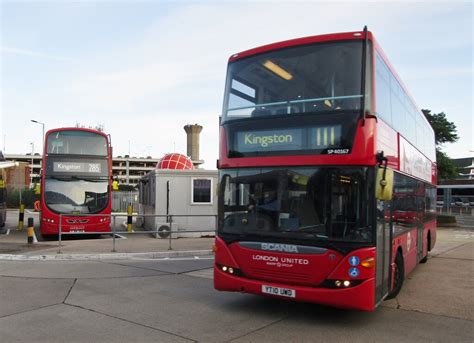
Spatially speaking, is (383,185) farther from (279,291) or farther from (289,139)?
(279,291)

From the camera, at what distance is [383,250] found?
6375 millimetres

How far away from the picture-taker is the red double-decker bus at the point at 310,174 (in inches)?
231

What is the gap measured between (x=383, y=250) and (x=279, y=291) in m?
1.62

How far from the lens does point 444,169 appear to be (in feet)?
113

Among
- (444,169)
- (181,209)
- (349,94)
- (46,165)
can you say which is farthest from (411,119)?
(444,169)

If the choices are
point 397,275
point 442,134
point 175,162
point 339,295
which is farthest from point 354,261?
point 442,134

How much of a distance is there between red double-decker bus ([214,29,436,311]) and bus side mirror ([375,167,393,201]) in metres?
0.01

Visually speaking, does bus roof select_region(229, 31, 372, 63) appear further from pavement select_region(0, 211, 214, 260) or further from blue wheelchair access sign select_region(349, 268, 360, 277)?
pavement select_region(0, 211, 214, 260)

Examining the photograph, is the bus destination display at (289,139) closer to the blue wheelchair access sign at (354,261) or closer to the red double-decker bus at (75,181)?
the blue wheelchair access sign at (354,261)

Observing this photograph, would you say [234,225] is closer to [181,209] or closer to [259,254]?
[259,254]

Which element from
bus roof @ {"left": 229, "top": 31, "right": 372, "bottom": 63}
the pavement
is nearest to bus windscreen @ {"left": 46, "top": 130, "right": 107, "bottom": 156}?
the pavement

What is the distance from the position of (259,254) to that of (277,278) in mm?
426

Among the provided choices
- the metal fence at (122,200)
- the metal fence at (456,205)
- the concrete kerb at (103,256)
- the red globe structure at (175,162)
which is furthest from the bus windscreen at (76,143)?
the metal fence at (456,205)

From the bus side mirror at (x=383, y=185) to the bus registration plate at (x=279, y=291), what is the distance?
173cm
